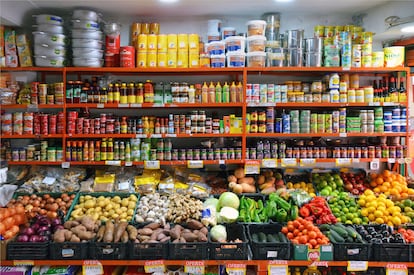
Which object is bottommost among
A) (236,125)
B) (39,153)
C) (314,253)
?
(314,253)

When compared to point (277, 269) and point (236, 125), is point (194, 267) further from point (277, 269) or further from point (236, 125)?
point (236, 125)

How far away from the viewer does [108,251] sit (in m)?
3.40

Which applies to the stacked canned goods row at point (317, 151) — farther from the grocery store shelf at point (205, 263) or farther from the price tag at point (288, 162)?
the grocery store shelf at point (205, 263)

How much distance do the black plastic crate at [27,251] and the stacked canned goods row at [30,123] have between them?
1.50 meters

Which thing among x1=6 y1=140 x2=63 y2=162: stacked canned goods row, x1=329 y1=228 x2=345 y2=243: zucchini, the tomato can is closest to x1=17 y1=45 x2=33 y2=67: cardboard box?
x1=6 y1=140 x2=63 y2=162: stacked canned goods row

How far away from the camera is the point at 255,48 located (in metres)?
4.50

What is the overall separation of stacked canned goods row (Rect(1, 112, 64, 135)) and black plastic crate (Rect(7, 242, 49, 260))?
4.93 feet

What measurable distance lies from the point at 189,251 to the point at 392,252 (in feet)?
5.84

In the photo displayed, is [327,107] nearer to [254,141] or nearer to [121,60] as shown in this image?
[254,141]

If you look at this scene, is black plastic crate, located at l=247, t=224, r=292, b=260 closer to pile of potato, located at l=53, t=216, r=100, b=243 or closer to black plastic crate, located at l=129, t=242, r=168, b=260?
black plastic crate, located at l=129, t=242, r=168, b=260

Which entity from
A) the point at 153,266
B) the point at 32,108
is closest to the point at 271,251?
the point at 153,266

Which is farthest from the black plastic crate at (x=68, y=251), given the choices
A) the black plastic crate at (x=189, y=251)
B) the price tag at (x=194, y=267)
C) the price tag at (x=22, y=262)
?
the price tag at (x=194, y=267)

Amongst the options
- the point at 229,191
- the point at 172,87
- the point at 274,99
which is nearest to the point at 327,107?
the point at 274,99

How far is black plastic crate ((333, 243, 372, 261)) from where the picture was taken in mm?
3373
